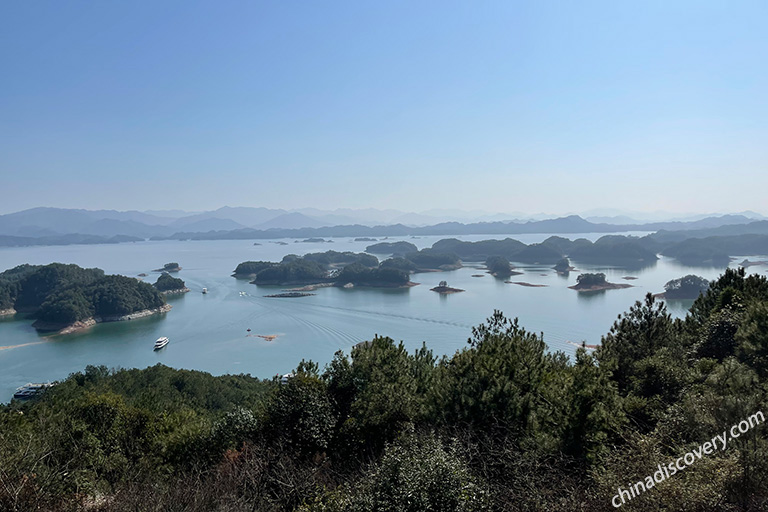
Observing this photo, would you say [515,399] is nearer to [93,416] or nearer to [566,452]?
[566,452]

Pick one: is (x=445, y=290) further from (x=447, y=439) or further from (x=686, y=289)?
(x=447, y=439)

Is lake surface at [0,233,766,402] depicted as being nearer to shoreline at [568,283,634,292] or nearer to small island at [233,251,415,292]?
shoreline at [568,283,634,292]

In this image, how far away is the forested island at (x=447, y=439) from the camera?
2.54 m

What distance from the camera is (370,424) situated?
15.4 ft

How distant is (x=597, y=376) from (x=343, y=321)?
73.6 feet

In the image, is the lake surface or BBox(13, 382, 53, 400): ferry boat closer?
BBox(13, 382, 53, 400): ferry boat

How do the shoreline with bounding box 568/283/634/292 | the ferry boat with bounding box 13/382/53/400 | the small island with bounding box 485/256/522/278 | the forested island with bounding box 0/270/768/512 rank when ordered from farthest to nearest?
the small island with bounding box 485/256/522/278 < the shoreline with bounding box 568/283/634/292 < the ferry boat with bounding box 13/382/53/400 < the forested island with bounding box 0/270/768/512

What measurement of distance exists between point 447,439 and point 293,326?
22.5 metres

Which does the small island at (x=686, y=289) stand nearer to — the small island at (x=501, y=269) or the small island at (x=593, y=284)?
the small island at (x=593, y=284)

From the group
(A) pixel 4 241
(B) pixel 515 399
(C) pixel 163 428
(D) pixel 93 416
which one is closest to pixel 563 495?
(B) pixel 515 399

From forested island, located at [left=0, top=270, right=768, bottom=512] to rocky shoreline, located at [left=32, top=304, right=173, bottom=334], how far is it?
22.9 metres

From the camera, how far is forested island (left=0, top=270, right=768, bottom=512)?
2541 millimetres

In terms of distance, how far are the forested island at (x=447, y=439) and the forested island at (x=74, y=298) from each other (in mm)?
24007

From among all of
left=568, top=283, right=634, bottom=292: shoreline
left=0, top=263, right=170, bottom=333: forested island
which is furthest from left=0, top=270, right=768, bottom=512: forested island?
left=568, top=283, right=634, bottom=292: shoreline
